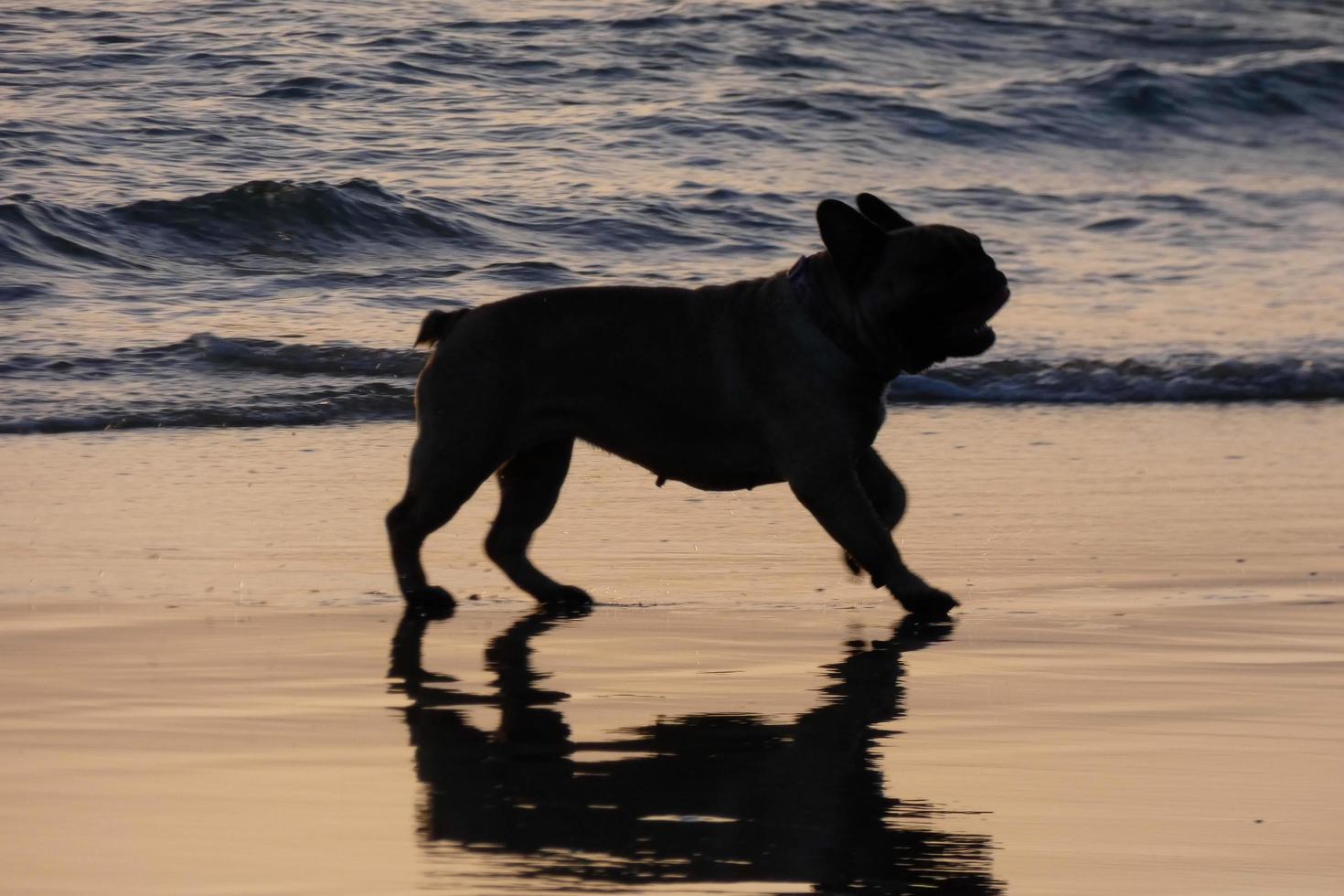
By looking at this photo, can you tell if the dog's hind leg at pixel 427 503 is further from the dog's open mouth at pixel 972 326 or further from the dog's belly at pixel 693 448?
the dog's open mouth at pixel 972 326

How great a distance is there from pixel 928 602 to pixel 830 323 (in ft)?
2.47

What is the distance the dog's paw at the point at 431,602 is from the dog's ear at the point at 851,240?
4.37ft

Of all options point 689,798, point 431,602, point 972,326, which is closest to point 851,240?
point 972,326

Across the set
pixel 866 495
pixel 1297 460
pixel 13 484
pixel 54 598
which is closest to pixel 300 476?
pixel 13 484

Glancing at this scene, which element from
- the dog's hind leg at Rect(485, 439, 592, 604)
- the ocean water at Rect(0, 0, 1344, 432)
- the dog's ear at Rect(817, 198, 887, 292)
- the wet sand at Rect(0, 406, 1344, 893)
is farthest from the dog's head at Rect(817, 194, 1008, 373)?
the ocean water at Rect(0, 0, 1344, 432)

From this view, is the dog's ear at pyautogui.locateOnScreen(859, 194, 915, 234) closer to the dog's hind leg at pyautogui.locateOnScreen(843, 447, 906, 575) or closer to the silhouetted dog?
the silhouetted dog

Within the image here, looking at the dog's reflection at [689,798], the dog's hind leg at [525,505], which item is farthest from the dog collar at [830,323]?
the dog's reflection at [689,798]

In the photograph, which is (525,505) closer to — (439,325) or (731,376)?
(439,325)

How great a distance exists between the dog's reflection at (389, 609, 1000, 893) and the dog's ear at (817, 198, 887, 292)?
3.91 feet

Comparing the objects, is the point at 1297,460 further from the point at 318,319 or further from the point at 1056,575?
the point at 318,319

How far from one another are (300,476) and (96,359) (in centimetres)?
270

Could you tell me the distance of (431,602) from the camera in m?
5.54

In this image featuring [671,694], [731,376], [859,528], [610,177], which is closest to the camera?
[671,694]

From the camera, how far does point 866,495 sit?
559 cm
